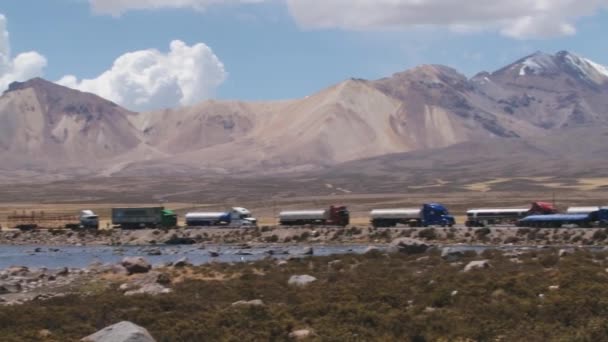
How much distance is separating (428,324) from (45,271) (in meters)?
32.9

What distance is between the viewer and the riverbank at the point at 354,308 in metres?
20.9

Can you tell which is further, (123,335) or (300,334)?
(300,334)

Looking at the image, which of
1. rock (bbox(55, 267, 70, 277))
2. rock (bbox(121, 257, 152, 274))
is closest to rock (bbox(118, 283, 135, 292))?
rock (bbox(121, 257, 152, 274))

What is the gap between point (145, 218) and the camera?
346 ft

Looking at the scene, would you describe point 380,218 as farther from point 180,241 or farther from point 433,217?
point 180,241

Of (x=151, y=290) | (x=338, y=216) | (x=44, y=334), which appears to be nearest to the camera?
(x=44, y=334)

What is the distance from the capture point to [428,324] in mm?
21156

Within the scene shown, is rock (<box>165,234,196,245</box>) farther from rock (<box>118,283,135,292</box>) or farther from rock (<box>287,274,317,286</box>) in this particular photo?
rock (<box>287,274,317,286</box>)

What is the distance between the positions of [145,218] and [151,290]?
72499mm

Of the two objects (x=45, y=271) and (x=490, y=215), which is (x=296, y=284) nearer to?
(x=45, y=271)

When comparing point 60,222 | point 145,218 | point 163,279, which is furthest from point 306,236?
point 163,279

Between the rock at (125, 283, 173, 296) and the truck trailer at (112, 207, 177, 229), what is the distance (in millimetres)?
68423

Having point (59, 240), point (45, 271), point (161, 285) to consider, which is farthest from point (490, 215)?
point (161, 285)

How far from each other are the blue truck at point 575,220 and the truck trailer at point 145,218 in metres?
43.2
